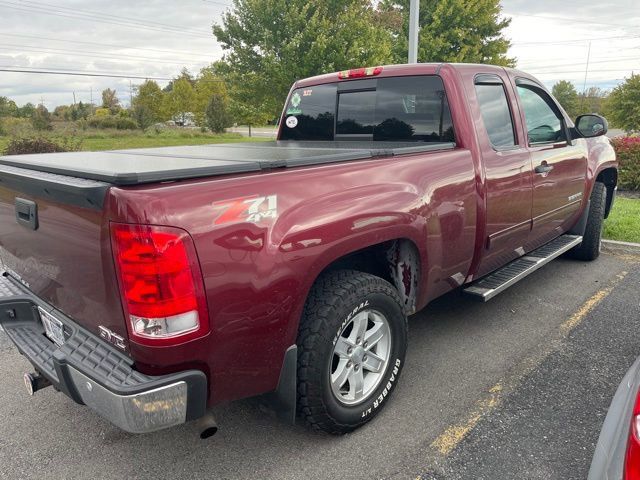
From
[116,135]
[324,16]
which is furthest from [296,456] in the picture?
[116,135]

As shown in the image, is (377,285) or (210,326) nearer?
(210,326)

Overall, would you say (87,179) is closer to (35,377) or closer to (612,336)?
(35,377)

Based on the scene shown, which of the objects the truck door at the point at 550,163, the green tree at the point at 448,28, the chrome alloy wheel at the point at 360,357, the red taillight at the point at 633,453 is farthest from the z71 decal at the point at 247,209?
the green tree at the point at 448,28

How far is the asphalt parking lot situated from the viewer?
237cm

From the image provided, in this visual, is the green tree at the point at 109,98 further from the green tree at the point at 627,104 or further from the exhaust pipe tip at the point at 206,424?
the exhaust pipe tip at the point at 206,424

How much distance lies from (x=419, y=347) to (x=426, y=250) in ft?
3.42

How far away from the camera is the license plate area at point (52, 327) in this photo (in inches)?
90.9

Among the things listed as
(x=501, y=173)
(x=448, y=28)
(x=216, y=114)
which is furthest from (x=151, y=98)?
(x=501, y=173)

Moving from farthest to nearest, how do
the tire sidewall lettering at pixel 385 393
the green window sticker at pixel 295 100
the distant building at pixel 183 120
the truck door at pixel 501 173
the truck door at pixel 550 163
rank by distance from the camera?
the distant building at pixel 183 120, the green window sticker at pixel 295 100, the truck door at pixel 550 163, the truck door at pixel 501 173, the tire sidewall lettering at pixel 385 393

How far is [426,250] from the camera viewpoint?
2.85m

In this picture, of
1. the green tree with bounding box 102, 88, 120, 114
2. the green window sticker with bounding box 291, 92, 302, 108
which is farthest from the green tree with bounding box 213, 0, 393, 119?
the green tree with bounding box 102, 88, 120, 114

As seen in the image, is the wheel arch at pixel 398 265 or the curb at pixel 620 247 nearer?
the wheel arch at pixel 398 265

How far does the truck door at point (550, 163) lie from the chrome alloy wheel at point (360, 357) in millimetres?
A: 1939

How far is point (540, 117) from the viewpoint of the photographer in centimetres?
419
